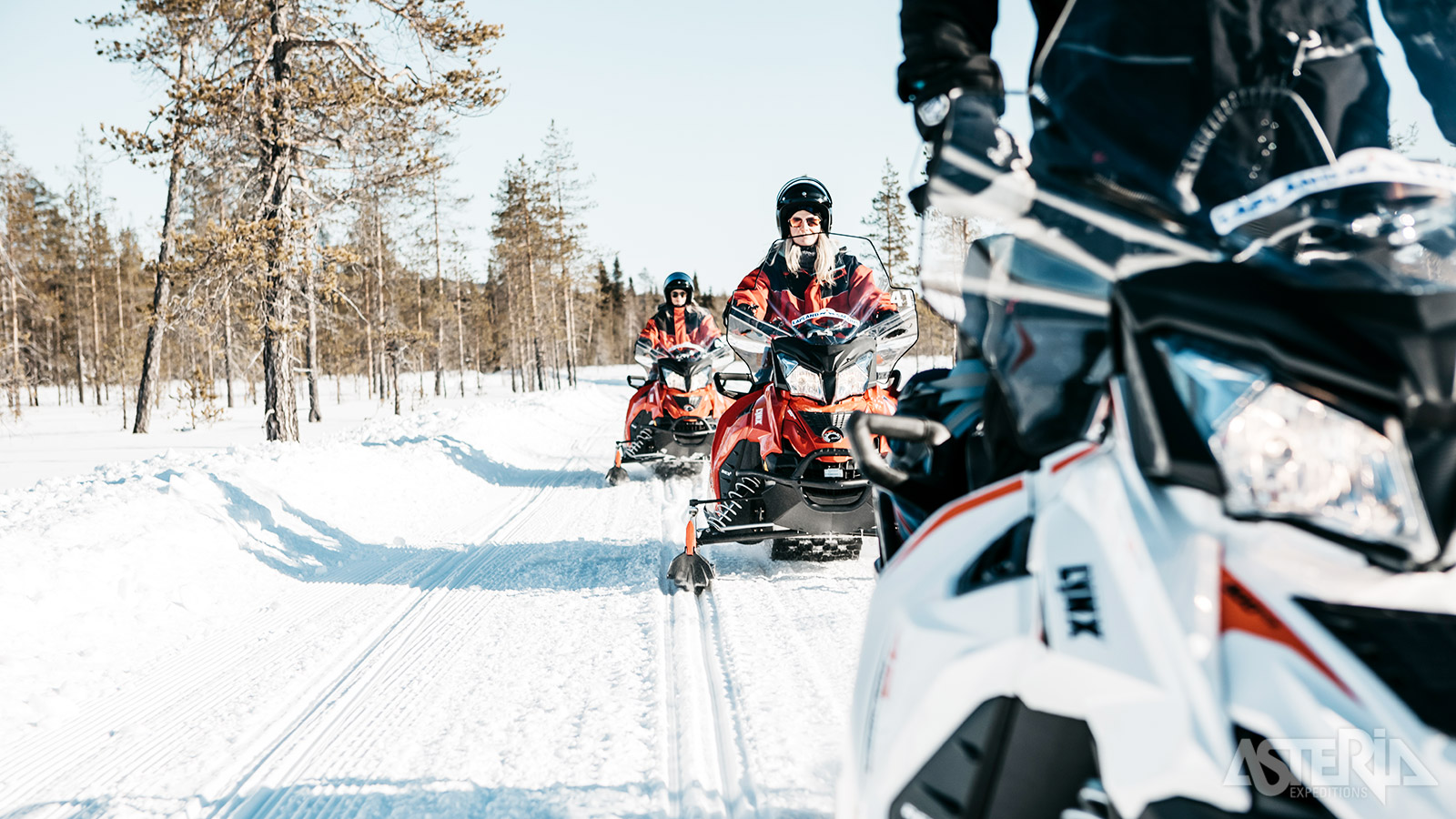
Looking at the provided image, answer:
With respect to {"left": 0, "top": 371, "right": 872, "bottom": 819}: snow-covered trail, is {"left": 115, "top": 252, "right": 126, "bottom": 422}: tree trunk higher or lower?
higher

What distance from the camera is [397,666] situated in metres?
3.94

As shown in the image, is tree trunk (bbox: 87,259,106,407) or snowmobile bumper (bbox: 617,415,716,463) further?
tree trunk (bbox: 87,259,106,407)

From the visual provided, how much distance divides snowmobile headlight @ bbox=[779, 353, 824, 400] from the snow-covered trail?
1163 millimetres

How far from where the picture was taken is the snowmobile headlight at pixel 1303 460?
2.70ft

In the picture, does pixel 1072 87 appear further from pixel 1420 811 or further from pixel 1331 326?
pixel 1420 811

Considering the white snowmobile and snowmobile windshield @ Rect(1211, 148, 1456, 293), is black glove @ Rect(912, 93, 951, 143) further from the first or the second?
snowmobile windshield @ Rect(1211, 148, 1456, 293)

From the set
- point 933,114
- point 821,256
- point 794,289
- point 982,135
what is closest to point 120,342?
point 794,289

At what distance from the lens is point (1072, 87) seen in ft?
4.19

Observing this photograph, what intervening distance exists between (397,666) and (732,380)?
2.87 metres

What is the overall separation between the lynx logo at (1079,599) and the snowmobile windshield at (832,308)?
13.6 ft

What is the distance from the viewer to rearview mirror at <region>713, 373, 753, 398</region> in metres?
5.74

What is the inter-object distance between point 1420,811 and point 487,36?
13876 millimetres

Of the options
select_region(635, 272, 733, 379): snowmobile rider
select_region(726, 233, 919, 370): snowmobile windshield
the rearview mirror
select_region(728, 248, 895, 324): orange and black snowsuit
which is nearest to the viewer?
select_region(726, 233, 919, 370): snowmobile windshield

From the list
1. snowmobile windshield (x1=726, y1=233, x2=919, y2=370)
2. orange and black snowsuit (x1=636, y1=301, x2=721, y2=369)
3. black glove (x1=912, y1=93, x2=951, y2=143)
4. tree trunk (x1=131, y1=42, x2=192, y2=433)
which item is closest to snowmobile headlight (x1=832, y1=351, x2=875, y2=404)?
snowmobile windshield (x1=726, y1=233, x2=919, y2=370)
